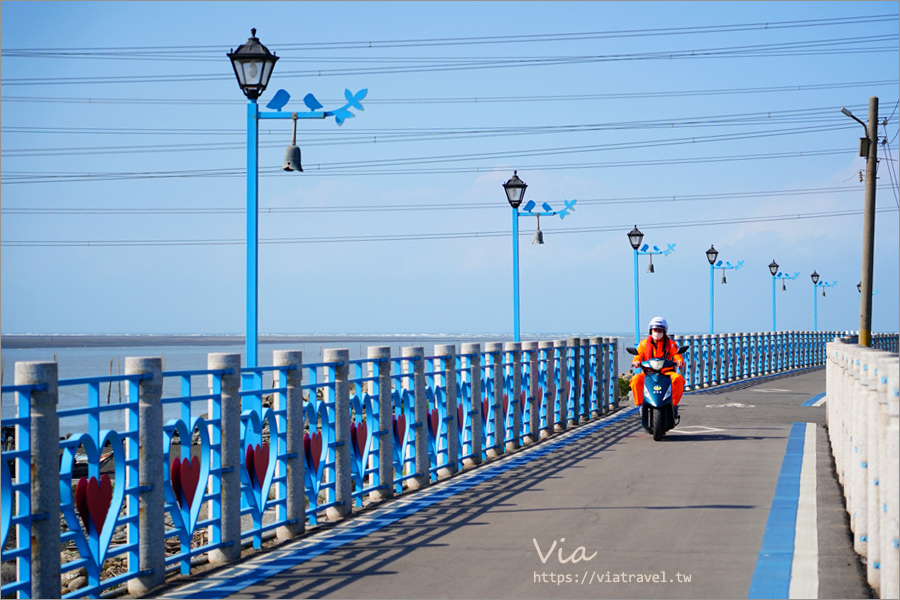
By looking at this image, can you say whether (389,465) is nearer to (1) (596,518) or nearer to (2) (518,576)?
(1) (596,518)

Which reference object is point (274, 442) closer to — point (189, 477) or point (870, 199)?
point (189, 477)

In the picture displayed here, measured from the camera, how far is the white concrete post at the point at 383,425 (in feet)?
37.0

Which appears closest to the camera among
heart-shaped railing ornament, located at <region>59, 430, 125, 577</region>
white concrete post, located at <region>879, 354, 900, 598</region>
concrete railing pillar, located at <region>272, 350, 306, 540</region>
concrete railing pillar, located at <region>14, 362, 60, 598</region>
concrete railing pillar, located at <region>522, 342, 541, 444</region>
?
white concrete post, located at <region>879, 354, 900, 598</region>

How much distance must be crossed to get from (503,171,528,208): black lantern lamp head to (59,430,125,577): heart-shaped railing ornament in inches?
564

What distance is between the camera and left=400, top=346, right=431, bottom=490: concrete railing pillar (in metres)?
12.2

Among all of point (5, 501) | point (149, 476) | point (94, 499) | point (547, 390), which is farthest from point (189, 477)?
point (547, 390)

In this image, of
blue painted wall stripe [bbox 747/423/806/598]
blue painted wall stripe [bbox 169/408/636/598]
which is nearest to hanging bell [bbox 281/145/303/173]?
blue painted wall stripe [bbox 169/408/636/598]

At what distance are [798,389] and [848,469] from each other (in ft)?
70.9

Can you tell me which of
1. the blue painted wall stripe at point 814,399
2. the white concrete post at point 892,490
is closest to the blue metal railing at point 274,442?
the white concrete post at point 892,490

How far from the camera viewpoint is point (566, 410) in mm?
18844

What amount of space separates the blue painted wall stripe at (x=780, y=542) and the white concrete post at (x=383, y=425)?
152 inches

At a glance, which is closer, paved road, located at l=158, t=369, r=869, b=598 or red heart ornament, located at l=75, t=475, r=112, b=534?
red heart ornament, located at l=75, t=475, r=112, b=534

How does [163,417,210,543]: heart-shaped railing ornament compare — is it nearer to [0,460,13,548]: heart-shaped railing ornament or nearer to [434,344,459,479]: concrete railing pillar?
[0,460,13,548]: heart-shaped railing ornament

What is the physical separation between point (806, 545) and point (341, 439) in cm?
427
